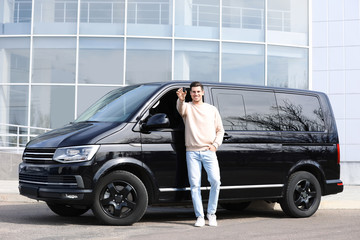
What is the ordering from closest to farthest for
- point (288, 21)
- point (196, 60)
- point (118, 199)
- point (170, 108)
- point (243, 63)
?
1. point (118, 199)
2. point (170, 108)
3. point (196, 60)
4. point (243, 63)
5. point (288, 21)

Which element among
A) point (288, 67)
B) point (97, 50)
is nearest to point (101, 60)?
point (97, 50)

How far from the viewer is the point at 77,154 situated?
23.9ft

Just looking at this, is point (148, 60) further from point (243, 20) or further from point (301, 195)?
point (301, 195)

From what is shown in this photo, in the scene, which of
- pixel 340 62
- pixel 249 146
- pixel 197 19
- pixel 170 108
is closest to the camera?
pixel 170 108

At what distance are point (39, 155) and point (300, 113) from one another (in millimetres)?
3997

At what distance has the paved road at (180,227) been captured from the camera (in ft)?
22.8

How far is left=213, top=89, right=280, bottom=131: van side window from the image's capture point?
838 centimetres

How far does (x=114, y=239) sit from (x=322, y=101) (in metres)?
4.56

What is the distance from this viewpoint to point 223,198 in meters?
8.18

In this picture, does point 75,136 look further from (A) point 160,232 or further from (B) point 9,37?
(B) point 9,37

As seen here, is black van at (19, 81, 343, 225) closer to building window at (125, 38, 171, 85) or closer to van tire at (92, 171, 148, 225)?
van tire at (92, 171, 148, 225)

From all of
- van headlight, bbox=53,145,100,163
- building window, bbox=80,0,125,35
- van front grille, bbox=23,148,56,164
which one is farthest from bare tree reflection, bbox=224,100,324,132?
building window, bbox=80,0,125,35

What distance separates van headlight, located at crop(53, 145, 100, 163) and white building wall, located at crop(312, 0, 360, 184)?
1509cm

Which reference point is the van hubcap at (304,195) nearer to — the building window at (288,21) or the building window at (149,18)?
the building window at (149,18)
